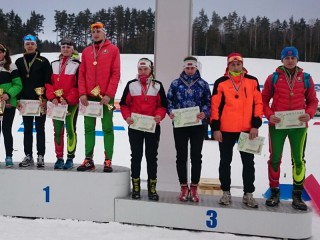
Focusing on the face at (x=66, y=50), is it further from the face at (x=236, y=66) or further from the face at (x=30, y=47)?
the face at (x=236, y=66)

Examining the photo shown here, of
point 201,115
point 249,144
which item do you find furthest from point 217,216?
point 201,115

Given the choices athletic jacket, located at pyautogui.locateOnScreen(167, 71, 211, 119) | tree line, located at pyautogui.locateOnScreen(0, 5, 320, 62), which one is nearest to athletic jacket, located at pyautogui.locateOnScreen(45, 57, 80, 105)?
athletic jacket, located at pyautogui.locateOnScreen(167, 71, 211, 119)

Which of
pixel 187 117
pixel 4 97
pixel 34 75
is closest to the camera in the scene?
pixel 187 117

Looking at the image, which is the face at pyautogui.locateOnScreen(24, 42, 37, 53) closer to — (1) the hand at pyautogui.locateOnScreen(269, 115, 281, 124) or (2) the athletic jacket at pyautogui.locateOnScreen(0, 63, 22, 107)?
(2) the athletic jacket at pyautogui.locateOnScreen(0, 63, 22, 107)

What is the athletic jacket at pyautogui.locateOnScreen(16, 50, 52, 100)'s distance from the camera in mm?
3619

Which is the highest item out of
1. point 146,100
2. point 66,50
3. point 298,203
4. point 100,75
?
point 66,50

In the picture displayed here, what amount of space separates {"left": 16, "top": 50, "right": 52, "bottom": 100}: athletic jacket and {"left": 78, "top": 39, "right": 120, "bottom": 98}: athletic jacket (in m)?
0.42

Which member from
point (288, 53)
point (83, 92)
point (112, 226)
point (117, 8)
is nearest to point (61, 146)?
point (83, 92)

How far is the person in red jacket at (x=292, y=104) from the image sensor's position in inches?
124

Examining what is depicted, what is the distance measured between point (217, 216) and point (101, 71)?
1.71 m

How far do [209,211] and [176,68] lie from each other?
5.34 ft

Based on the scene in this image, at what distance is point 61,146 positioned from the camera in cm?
368

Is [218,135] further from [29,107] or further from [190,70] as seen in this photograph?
[29,107]

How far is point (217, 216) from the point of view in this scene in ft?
10.4
